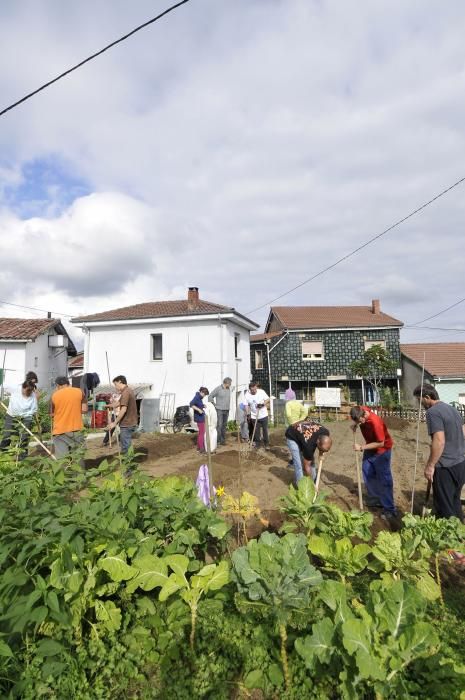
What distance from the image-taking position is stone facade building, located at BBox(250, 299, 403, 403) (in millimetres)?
24516

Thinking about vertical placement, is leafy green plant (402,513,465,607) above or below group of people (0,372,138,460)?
below

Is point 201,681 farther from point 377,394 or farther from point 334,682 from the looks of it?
point 377,394

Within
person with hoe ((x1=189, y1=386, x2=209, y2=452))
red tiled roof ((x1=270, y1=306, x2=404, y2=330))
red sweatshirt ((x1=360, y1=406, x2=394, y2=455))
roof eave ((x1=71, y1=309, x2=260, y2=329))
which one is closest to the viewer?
red sweatshirt ((x1=360, y1=406, x2=394, y2=455))

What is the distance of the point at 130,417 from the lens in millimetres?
6473

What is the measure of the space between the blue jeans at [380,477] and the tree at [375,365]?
58.9ft

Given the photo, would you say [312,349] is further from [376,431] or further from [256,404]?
[376,431]

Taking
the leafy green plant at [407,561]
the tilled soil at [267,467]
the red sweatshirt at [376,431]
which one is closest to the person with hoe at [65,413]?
the tilled soil at [267,467]

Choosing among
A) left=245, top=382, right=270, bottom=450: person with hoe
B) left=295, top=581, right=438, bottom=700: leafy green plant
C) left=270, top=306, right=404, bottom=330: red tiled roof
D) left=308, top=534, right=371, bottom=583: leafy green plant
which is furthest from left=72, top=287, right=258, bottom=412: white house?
left=295, top=581, right=438, bottom=700: leafy green plant

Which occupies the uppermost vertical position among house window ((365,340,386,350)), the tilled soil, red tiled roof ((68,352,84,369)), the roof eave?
the roof eave

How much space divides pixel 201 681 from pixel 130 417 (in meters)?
4.71

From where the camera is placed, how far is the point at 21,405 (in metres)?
6.10

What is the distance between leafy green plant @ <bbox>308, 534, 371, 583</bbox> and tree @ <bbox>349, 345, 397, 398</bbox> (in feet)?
67.8

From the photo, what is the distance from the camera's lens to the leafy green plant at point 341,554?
2.58 metres

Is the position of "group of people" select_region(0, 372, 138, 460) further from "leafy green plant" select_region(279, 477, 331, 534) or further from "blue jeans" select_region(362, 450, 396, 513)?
"blue jeans" select_region(362, 450, 396, 513)
